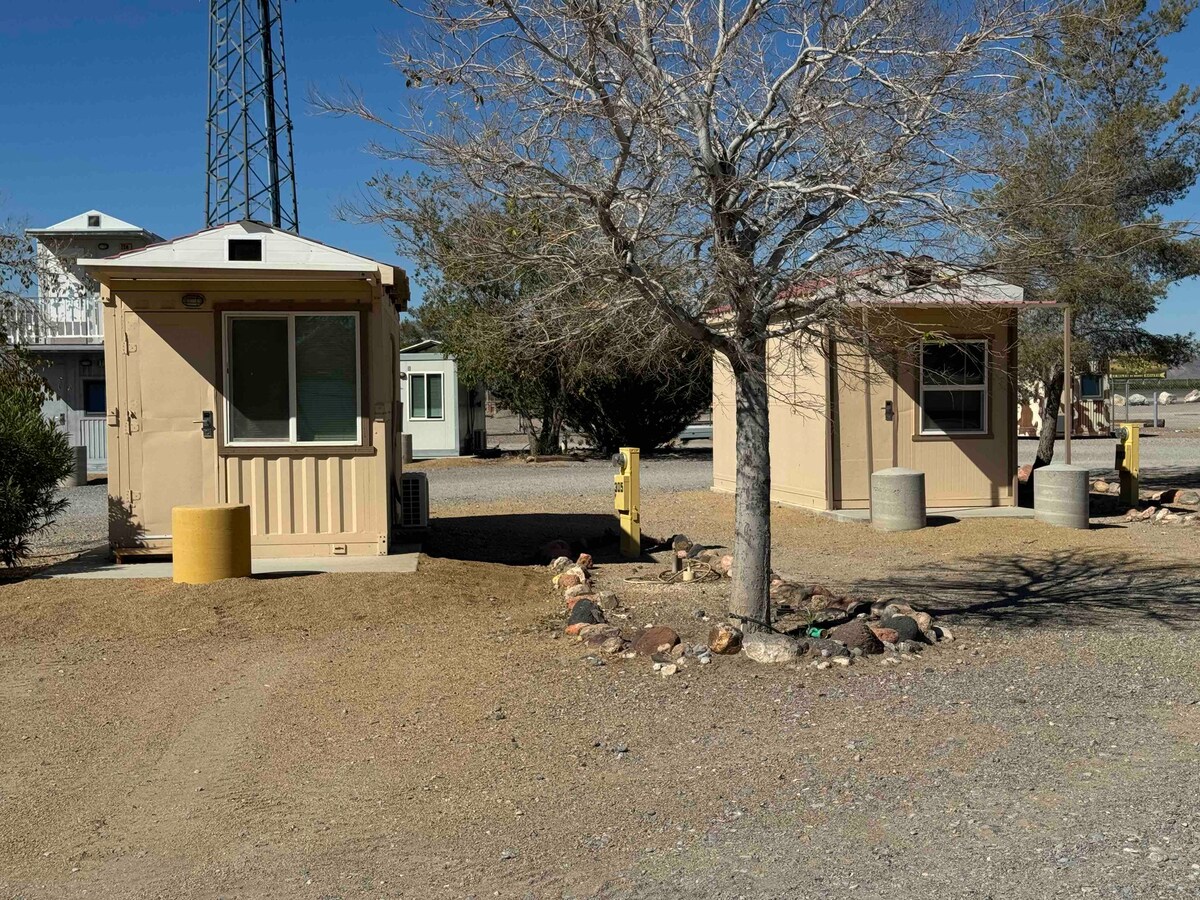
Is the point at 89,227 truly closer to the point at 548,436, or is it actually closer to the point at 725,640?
the point at 548,436

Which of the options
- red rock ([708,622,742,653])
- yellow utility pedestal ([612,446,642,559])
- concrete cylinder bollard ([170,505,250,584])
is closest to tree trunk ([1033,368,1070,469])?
yellow utility pedestal ([612,446,642,559])

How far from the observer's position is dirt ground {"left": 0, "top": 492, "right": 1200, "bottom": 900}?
156 inches

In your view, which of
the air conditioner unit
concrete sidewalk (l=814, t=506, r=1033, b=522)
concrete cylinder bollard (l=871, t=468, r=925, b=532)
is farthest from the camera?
concrete sidewalk (l=814, t=506, r=1033, b=522)

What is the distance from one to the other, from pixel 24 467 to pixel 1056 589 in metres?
8.45

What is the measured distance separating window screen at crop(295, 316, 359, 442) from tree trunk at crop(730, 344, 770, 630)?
13.5 feet

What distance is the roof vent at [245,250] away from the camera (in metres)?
9.98

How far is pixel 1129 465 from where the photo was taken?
623 inches

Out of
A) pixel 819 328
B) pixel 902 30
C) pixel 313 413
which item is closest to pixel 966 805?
pixel 819 328

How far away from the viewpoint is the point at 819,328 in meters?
7.50

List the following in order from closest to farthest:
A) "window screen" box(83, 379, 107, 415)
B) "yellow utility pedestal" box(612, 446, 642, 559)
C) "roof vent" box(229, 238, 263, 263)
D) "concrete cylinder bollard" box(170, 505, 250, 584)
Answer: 1. "concrete cylinder bollard" box(170, 505, 250, 584)
2. "roof vent" box(229, 238, 263, 263)
3. "yellow utility pedestal" box(612, 446, 642, 559)
4. "window screen" box(83, 379, 107, 415)

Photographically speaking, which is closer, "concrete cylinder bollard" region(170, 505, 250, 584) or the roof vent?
"concrete cylinder bollard" region(170, 505, 250, 584)

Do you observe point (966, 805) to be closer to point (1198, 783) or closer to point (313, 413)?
point (1198, 783)

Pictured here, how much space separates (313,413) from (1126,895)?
25.5 feet

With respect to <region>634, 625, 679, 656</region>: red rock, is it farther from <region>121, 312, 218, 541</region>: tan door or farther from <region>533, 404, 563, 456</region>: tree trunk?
<region>533, 404, 563, 456</region>: tree trunk
